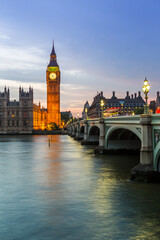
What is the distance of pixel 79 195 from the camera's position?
22.2 metres

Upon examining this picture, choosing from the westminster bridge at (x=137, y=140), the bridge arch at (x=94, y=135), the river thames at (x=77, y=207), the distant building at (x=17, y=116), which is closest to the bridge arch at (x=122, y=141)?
the westminster bridge at (x=137, y=140)

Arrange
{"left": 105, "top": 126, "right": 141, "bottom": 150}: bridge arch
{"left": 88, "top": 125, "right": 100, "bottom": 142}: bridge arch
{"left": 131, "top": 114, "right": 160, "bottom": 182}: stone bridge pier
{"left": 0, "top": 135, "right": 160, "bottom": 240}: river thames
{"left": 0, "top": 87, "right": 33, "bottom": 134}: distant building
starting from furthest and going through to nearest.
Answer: {"left": 0, "top": 87, "right": 33, "bottom": 134}: distant building, {"left": 88, "top": 125, "right": 100, "bottom": 142}: bridge arch, {"left": 105, "top": 126, "right": 141, "bottom": 150}: bridge arch, {"left": 131, "top": 114, "right": 160, "bottom": 182}: stone bridge pier, {"left": 0, "top": 135, "right": 160, "bottom": 240}: river thames

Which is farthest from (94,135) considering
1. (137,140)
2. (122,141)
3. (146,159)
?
(146,159)

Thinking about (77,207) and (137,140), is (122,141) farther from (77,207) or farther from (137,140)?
(77,207)

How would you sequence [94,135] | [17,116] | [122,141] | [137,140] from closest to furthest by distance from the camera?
[122,141], [137,140], [94,135], [17,116]

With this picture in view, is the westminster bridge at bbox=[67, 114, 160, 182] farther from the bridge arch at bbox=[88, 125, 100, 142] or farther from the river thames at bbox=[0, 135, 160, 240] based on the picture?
the bridge arch at bbox=[88, 125, 100, 142]

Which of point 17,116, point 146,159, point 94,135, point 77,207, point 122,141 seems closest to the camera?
point 77,207

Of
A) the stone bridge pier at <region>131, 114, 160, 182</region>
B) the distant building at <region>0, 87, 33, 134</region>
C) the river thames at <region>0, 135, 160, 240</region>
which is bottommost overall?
the river thames at <region>0, 135, 160, 240</region>

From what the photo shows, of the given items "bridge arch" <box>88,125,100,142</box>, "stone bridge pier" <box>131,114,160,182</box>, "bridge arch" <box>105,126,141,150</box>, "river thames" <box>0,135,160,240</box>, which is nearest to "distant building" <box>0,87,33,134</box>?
"bridge arch" <box>88,125,100,142</box>

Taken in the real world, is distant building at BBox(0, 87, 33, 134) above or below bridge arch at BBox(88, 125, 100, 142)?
above

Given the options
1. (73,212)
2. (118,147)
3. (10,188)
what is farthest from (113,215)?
(118,147)

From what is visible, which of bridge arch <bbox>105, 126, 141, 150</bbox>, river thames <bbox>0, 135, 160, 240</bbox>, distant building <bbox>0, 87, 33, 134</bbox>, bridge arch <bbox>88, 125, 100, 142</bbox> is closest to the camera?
river thames <bbox>0, 135, 160, 240</bbox>

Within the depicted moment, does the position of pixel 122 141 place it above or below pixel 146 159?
above

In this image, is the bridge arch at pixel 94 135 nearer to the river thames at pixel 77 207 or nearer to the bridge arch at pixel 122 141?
the bridge arch at pixel 122 141
